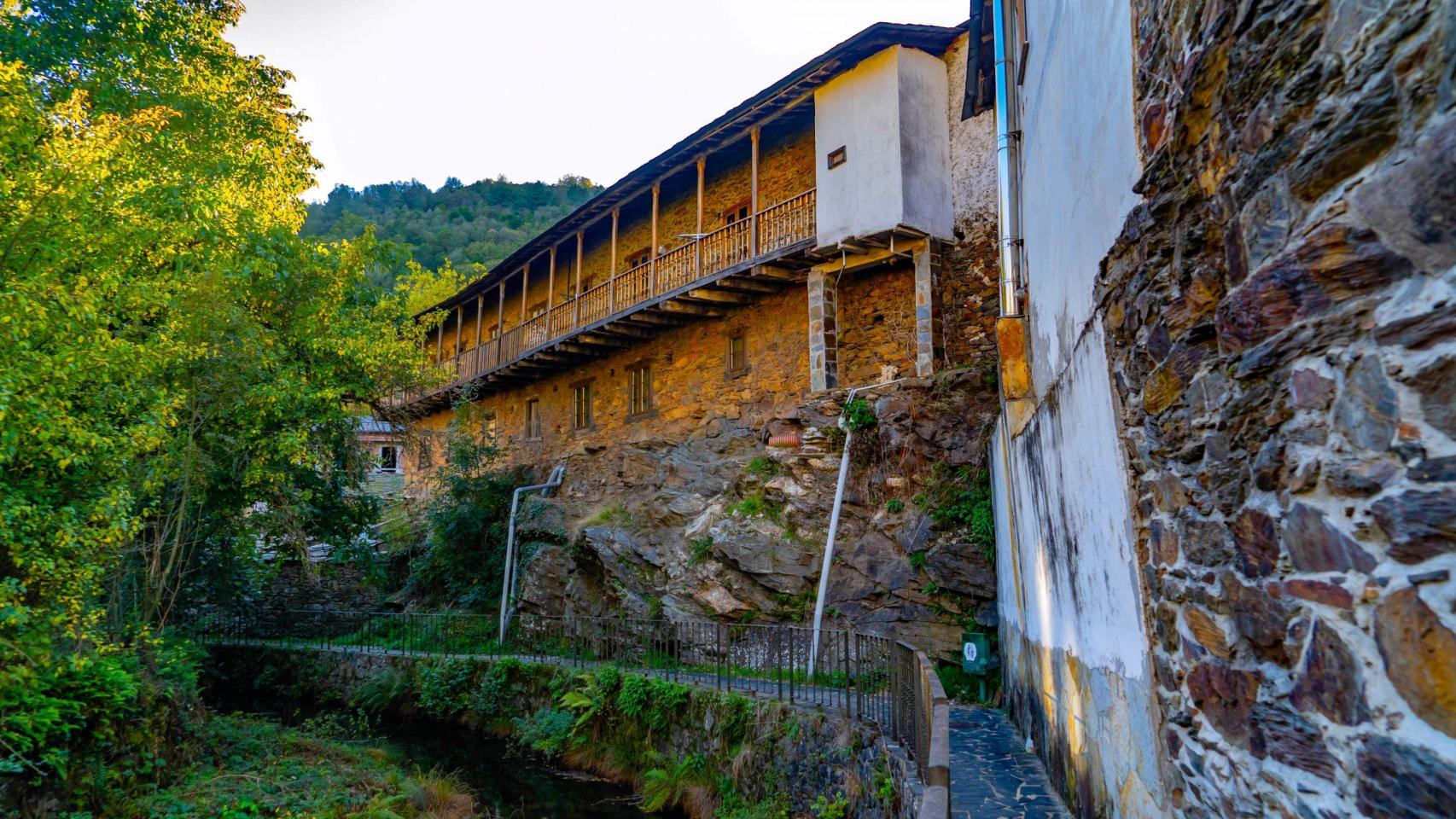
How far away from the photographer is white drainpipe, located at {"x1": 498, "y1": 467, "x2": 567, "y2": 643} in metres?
16.6

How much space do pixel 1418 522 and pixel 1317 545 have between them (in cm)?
41

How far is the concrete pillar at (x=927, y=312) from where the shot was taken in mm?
13656

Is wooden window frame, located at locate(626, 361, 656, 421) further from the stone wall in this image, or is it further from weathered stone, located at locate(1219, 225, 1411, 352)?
weathered stone, located at locate(1219, 225, 1411, 352)

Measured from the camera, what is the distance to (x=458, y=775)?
39.8 feet

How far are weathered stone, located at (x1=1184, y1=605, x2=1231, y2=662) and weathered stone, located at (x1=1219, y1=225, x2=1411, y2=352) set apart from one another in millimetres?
1009

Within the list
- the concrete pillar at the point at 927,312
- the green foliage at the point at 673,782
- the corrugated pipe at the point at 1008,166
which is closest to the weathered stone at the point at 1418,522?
the corrugated pipe at the point at 1008,166

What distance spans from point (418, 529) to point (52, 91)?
12.5m

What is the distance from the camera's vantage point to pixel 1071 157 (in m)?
5.79

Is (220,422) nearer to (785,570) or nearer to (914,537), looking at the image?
(785,570)

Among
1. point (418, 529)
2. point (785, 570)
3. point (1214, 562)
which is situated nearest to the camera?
point (1214, 562)

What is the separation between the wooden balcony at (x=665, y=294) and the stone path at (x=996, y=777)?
346 inches

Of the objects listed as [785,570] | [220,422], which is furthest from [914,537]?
[220,422]

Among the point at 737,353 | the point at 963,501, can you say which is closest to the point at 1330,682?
the point at 963,501

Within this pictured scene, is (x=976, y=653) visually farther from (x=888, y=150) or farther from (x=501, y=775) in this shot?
(x=888, y=150)
